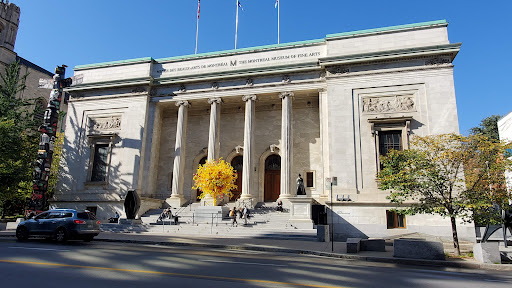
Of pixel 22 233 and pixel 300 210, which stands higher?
pixel 300 210

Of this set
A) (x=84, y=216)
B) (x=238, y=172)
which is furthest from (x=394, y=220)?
(x=84, y=216)

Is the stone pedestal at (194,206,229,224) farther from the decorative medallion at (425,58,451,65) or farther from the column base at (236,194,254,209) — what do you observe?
the decorative medallion at (425,58,451,65)

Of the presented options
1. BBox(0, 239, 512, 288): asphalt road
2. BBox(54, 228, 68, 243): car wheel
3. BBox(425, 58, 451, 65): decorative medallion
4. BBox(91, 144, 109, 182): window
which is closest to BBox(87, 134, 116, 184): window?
BBox(91, 144, 109, 182): window

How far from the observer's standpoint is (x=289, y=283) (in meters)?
7.40

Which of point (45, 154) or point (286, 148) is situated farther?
point (286, 148)

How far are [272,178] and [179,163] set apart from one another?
8.84 metres

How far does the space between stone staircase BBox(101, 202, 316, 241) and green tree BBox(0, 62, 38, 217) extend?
9.31 m

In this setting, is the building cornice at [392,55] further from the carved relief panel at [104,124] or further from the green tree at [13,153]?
the green tree at [13,153]

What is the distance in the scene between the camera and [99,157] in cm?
3391

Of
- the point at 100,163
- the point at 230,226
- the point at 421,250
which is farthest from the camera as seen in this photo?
the point at 100,163

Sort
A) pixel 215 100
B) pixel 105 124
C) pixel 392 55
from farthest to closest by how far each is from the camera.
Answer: pixel 105 124
pixel 215 100
pixel 392 55

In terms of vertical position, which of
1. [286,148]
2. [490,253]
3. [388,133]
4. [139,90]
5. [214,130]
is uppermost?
[139,90]

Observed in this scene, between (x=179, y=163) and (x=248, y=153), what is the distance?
663cm

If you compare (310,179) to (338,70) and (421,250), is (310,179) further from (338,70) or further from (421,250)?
(421,250)
